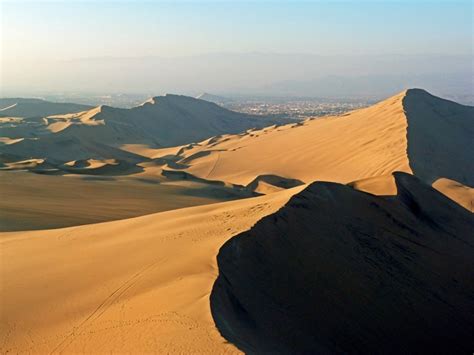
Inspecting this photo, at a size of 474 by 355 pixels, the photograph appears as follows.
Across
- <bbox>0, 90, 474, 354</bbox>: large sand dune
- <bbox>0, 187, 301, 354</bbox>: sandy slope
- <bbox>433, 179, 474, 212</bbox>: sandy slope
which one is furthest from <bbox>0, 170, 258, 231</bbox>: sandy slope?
<bbox>433, 179, 474, 212</bbox>: sandy slope

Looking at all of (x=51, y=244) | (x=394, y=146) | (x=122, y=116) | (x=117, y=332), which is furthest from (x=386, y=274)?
(x=122, y=116)

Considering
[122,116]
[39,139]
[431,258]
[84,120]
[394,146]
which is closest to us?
[431,258]

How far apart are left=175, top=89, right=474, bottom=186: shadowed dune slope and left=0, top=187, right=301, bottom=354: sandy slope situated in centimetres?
1364

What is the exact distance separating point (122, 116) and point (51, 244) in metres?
59.4

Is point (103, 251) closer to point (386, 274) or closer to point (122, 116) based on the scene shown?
point (386, 274)

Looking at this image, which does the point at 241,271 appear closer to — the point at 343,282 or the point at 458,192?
the point at 343,282

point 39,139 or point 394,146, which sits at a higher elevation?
point 394,146

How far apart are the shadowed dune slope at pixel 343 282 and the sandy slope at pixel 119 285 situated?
0.41m

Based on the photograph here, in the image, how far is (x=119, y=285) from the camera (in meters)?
8.44

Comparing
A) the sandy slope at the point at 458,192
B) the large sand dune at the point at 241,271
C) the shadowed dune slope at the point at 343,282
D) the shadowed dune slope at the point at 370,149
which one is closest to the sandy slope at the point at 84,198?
the large sand dune at the point at 241,271

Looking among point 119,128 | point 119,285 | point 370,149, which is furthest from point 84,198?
point 119,128

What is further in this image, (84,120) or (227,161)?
(84,120)

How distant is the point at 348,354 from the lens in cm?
771

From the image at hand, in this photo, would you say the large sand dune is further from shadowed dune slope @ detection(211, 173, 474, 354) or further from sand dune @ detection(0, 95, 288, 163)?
sand dune @ detection(0, 95, 288, 163)
